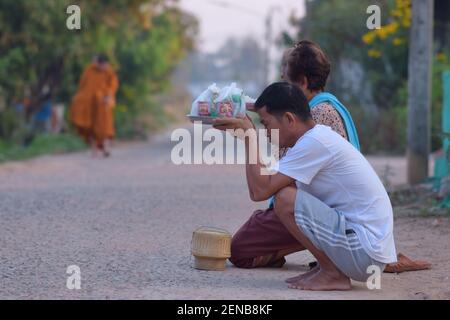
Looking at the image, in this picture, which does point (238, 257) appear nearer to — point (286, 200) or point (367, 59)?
point (286, 200)

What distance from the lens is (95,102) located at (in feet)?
63.9

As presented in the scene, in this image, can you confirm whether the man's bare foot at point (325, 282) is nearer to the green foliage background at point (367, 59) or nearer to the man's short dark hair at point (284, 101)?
the man's short dark hair at point (284, 101)

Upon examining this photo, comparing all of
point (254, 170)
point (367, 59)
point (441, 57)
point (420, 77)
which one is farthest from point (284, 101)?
point (367, 59)

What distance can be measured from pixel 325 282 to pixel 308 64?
1485 millimetres

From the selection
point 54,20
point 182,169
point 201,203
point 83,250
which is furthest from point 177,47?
point 83,250

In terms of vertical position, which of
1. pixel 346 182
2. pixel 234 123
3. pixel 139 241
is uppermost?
pixel 234 123

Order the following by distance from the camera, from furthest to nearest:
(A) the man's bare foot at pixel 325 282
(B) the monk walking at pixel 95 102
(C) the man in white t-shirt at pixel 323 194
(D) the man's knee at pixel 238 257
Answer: (B) the monk walking at pixel 95 102 → (D) the man's knee at pixel 238 257 → (A) the man's bare foot at pixel 325 282 → (C) the man in white t-shirt at pixel 323 194

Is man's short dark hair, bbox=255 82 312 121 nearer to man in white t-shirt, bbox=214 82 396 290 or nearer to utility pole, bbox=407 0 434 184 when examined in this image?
man in white t-shirt, bbox=214 82 396 290

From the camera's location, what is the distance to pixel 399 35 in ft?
67.1

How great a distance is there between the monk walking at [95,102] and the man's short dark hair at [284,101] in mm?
13625

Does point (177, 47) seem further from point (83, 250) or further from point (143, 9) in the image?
point (83, 250)

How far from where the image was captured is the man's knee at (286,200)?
5711 mm

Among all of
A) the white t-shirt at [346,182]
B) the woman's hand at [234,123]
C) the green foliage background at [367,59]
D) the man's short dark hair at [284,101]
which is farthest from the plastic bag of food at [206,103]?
the green foliage background at [367,59]

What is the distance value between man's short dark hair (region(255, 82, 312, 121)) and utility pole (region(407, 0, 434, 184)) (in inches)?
230
